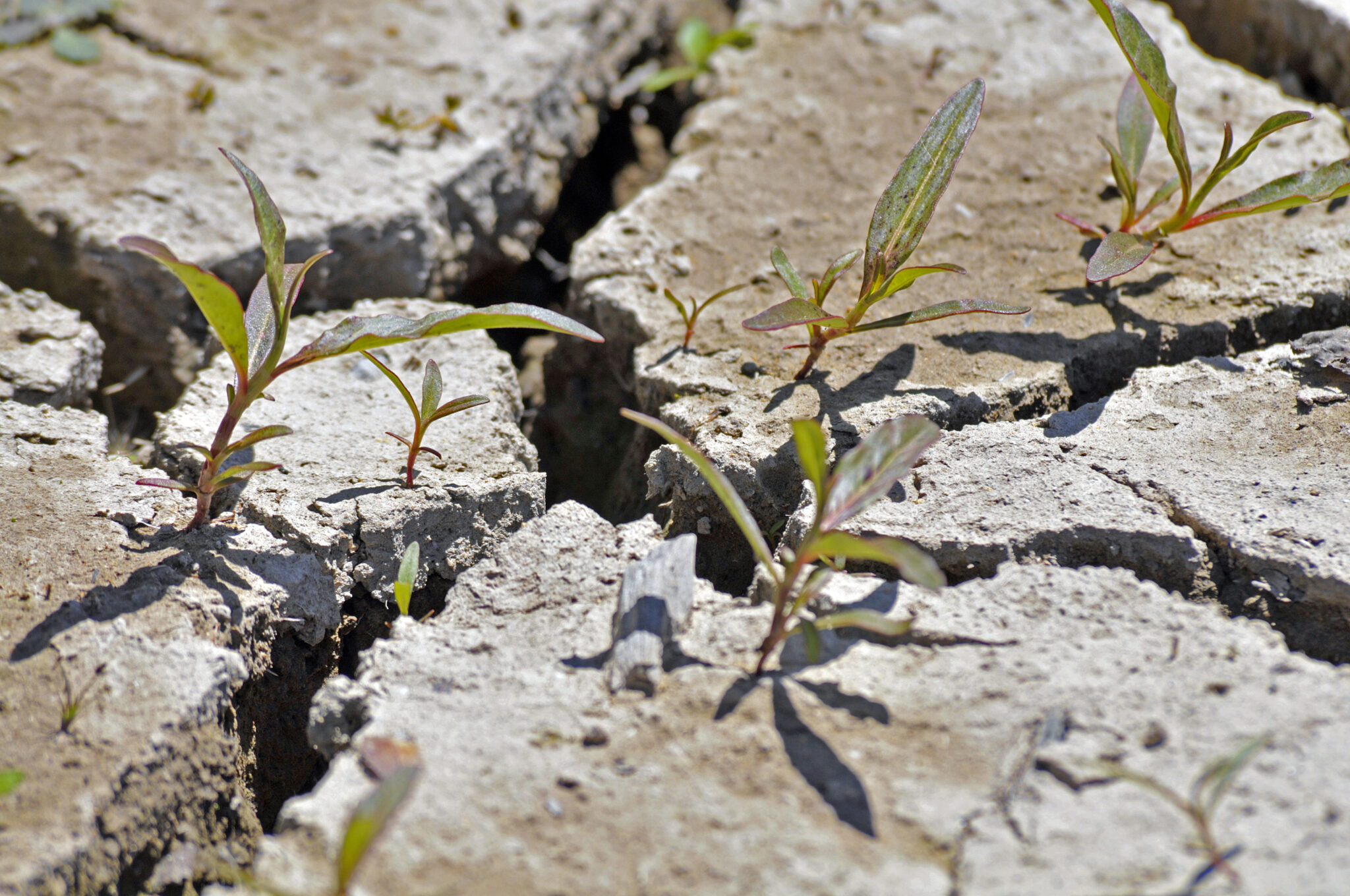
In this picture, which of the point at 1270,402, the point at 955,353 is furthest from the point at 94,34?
the point at 1270,402

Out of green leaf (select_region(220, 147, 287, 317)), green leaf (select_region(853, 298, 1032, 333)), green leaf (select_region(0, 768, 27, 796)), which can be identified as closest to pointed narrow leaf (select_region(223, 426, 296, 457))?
green leaf (select_region(220, 147, 287, 317))

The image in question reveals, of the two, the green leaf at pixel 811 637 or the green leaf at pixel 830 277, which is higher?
the green leaf at pixel 830 277

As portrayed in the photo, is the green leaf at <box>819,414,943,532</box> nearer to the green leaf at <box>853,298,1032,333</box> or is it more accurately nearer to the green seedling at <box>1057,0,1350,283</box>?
the green leaf at <box>853,298,1032,333</box>

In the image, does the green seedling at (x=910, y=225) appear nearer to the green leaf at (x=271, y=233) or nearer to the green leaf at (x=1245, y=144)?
the green leaf at (x=1245, y=144)

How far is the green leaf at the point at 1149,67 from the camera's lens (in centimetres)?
203

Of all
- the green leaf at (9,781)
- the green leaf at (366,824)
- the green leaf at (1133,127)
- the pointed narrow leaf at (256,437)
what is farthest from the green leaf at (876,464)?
the green leaf at (1133,127)

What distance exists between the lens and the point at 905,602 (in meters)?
1.50

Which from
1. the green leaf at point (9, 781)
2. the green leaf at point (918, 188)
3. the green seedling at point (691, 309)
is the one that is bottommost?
the green leaf at point (9, 781)

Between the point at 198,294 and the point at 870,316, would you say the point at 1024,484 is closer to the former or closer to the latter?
the point at 870,316

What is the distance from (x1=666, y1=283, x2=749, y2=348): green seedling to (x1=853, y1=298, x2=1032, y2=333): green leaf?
1.08 feet

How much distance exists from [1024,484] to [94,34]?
3267 mm

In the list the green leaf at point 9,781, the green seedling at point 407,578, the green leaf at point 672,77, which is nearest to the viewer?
the green leaf at point 9,781

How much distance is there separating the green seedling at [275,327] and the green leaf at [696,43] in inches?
81.1

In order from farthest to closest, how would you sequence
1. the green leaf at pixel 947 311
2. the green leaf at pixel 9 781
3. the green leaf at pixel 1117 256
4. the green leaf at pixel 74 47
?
the green leaf at pixel 74 47, the green leaf at pixel 1117 256, the green leaf at pixel 947 311, the green leaf at pixel 9 781
